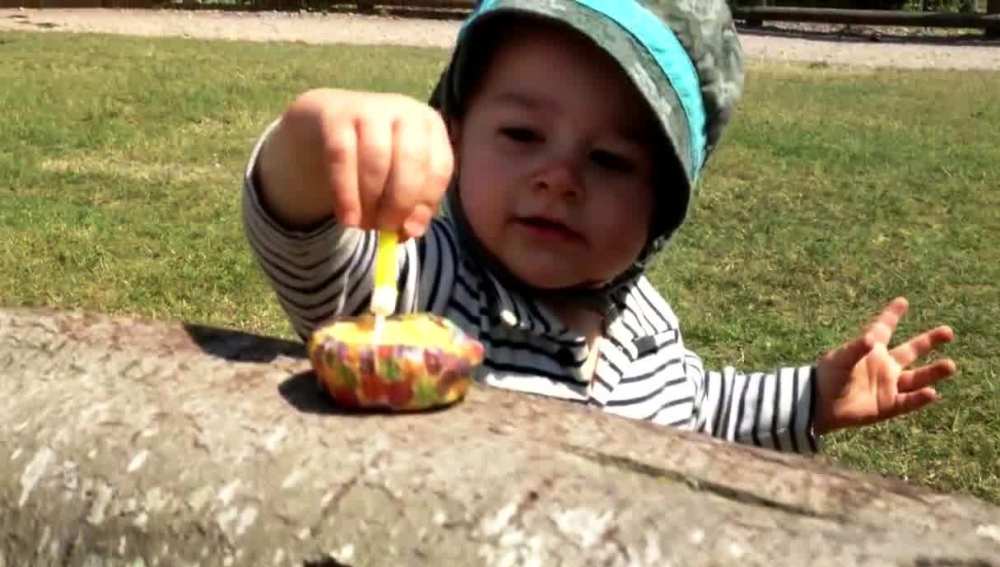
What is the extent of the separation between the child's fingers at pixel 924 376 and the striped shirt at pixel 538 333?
0.49ft

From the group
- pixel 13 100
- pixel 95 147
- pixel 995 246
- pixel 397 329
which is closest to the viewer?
pixel 397 329

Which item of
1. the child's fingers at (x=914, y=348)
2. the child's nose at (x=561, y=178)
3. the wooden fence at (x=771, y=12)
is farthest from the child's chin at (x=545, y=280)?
the wooden fence at (x=771, y=12)

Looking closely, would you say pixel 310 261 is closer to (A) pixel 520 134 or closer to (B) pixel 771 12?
(A) pixel 520 134

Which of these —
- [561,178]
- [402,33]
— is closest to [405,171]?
[561,178]

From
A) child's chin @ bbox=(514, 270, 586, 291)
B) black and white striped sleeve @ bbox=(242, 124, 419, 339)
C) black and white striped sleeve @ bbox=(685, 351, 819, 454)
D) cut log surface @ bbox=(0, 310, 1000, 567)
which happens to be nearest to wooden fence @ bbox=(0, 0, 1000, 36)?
black and white striped sleeve @ bbox=(685, 351, 819, 454)

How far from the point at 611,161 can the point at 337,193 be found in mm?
678

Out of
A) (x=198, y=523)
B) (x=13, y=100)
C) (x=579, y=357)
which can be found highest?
(x=198, y=523)

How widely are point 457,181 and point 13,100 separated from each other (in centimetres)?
792

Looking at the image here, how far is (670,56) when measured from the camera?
6.95 feet

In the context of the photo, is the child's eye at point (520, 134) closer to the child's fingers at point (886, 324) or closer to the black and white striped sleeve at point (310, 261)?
the black and white striped sleeve at point (310, 261)

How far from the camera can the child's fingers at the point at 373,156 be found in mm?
1503

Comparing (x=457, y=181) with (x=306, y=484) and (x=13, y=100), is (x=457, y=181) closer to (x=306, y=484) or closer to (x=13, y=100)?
(x=306, y=484)

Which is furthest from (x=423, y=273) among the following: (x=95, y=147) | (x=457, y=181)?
(x=95, y=147)

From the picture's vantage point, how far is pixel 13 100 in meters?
9.56
